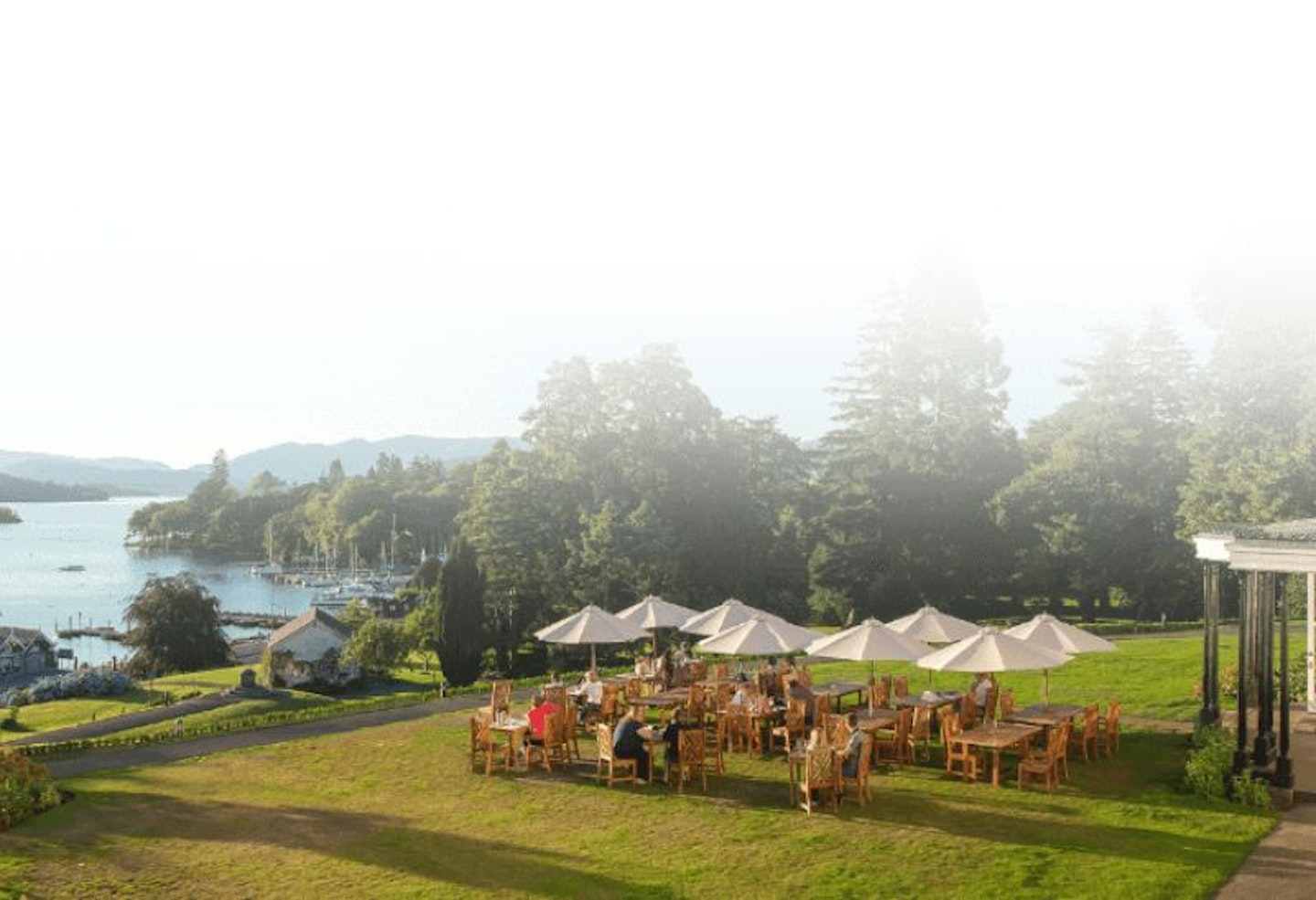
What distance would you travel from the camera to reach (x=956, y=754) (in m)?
17.8

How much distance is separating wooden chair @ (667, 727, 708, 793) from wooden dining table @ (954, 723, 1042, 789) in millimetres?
3622

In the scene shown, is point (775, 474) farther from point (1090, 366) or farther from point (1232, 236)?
point (1232, 236)

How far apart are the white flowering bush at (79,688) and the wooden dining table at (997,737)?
49.6 m

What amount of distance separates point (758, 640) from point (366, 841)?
883cm

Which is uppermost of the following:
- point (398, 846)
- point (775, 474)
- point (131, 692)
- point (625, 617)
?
point (775, 474)

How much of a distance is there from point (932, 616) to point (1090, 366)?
111 feet

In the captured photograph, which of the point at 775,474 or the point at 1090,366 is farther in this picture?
the point at 775,474

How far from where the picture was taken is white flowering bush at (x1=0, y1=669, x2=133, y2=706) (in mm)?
56928

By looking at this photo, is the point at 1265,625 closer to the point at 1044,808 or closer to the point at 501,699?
the point at 1044,808

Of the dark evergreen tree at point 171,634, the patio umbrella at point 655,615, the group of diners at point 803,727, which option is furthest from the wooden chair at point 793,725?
the dark evergreen tree at point 171,634

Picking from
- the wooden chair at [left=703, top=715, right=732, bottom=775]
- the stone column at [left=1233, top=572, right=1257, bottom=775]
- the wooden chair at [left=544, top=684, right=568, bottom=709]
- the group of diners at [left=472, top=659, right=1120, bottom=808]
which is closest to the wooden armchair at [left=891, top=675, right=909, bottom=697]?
the group of diners at [left=472, top=659, right=1120, bottom=808]

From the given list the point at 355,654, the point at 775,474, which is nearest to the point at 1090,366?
the point at 775,474

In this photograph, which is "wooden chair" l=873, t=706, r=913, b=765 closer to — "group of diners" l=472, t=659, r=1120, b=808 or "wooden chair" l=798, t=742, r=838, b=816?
"group of diners" l=472, t=659, r=1120, b=808

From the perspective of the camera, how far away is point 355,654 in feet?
197
